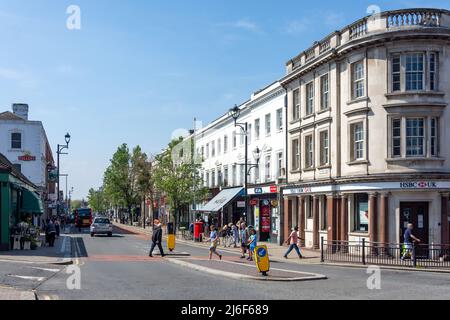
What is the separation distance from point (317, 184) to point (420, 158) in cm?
732

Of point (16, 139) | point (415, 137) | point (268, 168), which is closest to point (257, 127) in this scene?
point (268, 168)

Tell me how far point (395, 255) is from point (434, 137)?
663 centimetres

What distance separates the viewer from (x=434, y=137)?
30656 mm

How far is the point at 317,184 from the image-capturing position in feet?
118

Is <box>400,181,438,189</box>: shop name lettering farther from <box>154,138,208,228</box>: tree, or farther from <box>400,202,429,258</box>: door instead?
<box>154,138,208,228</box>: tree

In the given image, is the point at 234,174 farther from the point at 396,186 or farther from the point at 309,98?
the point at 396,186

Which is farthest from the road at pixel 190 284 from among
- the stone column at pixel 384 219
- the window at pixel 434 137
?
the window at pixel 434 137

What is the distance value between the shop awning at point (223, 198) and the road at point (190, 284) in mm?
25248

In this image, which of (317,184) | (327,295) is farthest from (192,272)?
(317,184)

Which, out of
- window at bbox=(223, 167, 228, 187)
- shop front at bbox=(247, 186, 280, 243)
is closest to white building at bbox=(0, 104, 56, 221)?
window at bbox=(223, 167, 228, 187)

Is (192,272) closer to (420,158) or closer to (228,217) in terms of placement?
(420,158)

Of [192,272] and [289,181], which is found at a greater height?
[289,181]

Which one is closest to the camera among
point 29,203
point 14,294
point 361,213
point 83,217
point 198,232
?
point 14,294

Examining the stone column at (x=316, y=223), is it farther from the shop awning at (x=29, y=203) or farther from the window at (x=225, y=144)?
the window at (x=225, y=144)
